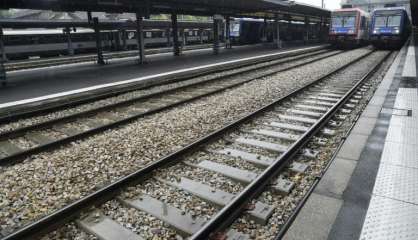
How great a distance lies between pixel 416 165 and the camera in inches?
189

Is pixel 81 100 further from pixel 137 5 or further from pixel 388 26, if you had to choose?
pixel 388 26

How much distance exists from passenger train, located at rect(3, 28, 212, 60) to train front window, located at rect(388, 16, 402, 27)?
24.0m

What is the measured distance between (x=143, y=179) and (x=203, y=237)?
1.74 m

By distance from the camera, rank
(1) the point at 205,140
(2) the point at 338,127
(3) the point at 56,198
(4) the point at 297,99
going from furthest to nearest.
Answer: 1. (4) the point at 297,99
2. (2) the point at 338,127
3. (1) the point at 205,140
4. (3) the point at 56,198

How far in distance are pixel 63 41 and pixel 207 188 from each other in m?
32.4

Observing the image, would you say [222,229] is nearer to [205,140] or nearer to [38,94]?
[205,140]

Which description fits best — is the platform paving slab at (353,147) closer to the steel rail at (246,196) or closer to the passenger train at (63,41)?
the steel rail at (246,196)

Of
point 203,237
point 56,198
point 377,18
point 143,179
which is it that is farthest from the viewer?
point 377,18

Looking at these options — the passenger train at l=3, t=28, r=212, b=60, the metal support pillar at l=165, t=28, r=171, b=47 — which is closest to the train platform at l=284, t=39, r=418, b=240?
the passenger train at l=3, t=28, r=212, b=60

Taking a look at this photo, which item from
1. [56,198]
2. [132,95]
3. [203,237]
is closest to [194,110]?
[132,95]

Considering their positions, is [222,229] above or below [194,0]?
below

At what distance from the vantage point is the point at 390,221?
347 cm

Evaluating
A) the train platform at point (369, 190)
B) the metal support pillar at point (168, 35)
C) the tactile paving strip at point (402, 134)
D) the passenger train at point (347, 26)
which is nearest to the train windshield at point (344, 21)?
the passenger train at point (347, 26)

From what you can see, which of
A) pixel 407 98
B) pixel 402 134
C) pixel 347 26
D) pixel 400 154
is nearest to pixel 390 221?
pixel 400 154
